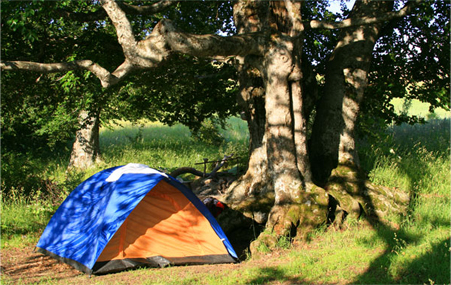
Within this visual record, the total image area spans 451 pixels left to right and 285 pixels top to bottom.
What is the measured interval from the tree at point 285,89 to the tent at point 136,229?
1.40 meters

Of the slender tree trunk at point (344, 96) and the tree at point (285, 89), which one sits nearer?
the tree at point (285, 89)

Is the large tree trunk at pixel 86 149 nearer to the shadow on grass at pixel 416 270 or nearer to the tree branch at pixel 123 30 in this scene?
the tree branch at pixel 123 30

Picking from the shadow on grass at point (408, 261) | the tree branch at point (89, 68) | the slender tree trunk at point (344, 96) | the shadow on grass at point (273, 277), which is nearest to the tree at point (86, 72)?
the tree branch at point (89, 68)

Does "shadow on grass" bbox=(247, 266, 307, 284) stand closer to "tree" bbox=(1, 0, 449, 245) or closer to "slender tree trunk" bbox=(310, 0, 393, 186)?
"tree" bbox=(1, 0, 449, 245)

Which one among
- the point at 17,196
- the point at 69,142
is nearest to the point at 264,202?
the point at 17,196

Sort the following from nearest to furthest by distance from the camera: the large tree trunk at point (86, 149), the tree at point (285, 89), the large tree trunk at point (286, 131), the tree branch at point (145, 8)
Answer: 1. the tree at point (285, 89)
2. the large tree trunk at point (286, 131)
3. the tree branch at point (145, 8)
4. the large tree trunk at point (86, 149)

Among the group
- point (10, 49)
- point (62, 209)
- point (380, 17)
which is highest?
point (380, 17)

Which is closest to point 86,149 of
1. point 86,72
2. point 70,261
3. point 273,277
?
point 86,72

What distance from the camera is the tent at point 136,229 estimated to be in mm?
7582

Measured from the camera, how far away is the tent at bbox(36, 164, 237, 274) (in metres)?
7.58

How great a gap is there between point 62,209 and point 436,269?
6.81 meters

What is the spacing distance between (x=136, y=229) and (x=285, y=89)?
12.3 feet

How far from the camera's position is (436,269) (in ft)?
20.2

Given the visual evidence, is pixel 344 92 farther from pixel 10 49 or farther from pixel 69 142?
pixel 69 142
